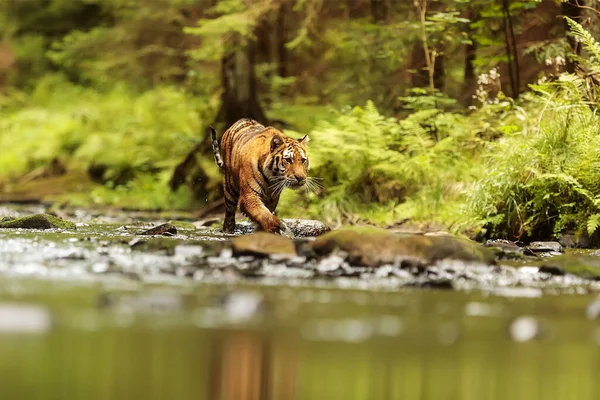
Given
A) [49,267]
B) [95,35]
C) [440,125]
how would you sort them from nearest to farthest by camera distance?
[49,267]
[440,125]
[95,35]

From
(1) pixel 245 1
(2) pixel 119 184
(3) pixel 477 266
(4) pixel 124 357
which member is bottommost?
(2) pixel 119 184

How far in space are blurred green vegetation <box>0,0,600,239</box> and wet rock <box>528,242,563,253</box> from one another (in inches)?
16.0

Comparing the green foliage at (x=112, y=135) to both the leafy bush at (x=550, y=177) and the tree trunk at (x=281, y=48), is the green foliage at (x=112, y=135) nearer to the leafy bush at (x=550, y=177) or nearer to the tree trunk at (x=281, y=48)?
the tree trunk at (x=281, y=48)

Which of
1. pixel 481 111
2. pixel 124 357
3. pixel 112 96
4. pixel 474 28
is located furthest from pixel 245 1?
pixel 124 357

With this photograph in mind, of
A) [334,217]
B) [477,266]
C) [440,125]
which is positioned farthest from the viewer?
[440,125]

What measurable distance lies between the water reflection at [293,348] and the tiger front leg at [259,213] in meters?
3.98

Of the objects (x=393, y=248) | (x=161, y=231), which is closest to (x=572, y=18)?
(x=161, y=231)

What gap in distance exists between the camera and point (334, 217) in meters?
13.5

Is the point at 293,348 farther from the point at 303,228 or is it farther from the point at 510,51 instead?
the point at 510,51

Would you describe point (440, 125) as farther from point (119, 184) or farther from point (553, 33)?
point (119, 184)

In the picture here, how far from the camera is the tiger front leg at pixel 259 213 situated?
10398 mm

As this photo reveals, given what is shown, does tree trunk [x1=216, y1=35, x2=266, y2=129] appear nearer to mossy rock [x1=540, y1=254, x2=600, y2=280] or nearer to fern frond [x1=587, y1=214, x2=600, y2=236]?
fern frond [x1=587, y1=214, x2=600, y2=236]

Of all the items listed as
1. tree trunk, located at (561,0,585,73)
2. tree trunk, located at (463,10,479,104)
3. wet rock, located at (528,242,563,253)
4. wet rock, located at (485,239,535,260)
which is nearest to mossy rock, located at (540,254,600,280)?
wet rock, located at (485,239,535,260)

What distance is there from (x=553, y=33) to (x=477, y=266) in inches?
354
